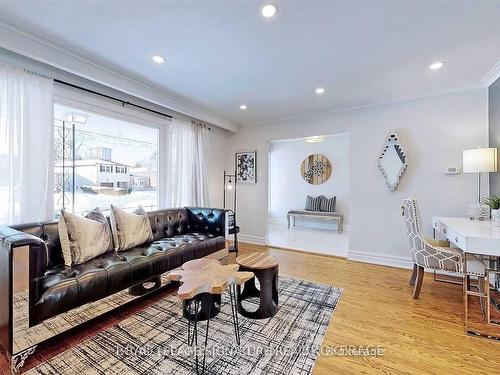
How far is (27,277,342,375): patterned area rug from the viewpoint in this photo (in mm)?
1479

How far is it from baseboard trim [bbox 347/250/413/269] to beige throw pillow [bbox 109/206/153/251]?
314 cm

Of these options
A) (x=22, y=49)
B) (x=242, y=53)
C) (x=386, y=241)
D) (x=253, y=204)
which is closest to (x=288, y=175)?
(x=253, y=204)

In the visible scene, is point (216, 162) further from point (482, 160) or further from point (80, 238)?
point (482, 160)

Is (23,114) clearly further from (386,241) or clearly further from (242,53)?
(386,241)

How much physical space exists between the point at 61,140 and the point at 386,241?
4.60 metres

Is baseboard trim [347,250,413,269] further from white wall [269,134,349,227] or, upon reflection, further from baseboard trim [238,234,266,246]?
white wall [269,134,349,227]

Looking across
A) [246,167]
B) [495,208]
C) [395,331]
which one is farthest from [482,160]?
[246,167]

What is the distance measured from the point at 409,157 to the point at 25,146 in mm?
4713

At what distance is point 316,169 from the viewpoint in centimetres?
666

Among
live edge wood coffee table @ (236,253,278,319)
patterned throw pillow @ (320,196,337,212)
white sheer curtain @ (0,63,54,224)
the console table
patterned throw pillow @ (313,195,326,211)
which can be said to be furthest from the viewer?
patterned throw pillow @ (313,195,326,211)

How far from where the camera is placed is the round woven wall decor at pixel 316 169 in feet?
21.4

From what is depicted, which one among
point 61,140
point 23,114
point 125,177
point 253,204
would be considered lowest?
point 253,204

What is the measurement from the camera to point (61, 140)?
2629 mm

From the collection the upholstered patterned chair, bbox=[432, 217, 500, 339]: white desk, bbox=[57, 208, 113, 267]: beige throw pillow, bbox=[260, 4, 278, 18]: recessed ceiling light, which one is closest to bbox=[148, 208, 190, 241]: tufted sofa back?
bbox=[57, 208, 113, 267]: beige throw pillow
